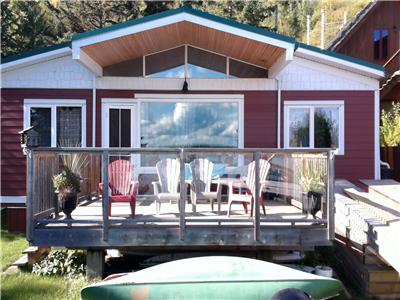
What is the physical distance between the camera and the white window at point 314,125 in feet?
32.2

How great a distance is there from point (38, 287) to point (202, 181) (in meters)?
2.56

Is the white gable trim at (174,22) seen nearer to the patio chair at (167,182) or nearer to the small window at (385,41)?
the patio chair at (167,182)

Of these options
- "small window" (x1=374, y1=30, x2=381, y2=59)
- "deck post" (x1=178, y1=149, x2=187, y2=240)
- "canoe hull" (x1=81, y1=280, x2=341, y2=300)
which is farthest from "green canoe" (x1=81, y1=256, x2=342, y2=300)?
"small window" (x1=374, y1=30, x2=381, y2=59)

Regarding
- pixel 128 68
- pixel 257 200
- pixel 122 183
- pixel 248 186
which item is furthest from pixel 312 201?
pixel 128 68

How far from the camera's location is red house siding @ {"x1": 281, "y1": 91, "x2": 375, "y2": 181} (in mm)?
9766

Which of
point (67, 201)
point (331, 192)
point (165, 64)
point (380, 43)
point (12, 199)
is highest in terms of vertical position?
point (380, 43)

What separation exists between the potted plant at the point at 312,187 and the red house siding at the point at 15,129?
5.19m

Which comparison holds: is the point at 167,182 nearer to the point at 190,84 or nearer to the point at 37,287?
the point at 37,287

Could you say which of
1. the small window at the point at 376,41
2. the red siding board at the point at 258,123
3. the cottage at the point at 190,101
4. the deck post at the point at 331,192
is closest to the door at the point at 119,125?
the cottage at the point at 190,101

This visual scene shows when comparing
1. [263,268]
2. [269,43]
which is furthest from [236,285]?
[269,43]

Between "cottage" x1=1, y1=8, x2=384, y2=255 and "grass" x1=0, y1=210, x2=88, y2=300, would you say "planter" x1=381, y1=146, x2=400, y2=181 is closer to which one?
"cottage" x1=1, y1=8, x2=384, y2=255

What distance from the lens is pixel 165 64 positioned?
9812 mm

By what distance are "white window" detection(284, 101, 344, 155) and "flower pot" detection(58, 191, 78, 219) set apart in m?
5.17

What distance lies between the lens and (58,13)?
77.9 ft
